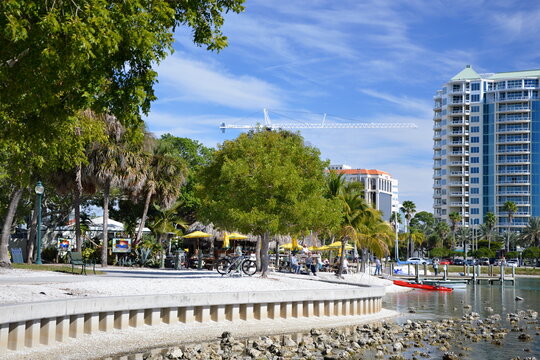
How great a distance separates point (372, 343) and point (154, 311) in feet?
22.2

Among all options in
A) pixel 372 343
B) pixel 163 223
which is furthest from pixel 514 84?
pixel 372 343

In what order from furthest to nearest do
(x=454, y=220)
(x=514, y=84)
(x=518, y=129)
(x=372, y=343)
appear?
(x=514, y=84) → (x=518, y=129) → (x=454, y=220) → (x=372, y=343)

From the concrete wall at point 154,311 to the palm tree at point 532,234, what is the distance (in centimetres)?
11656

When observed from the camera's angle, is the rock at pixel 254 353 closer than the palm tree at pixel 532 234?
Yes

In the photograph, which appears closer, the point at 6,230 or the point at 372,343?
the point at 372,343

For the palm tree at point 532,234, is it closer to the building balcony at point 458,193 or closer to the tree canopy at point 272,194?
the building balcony at point 458,193

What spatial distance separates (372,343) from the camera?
21438 millimetres

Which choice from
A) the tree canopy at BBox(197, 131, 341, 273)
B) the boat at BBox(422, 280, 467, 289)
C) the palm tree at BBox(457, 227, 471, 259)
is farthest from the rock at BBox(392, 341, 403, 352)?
the palm tree at BBox(457, 227, 471, 259)

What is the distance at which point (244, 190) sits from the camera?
101 ft

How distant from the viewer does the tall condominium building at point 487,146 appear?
151500mm

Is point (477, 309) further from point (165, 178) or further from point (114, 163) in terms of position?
point (114, 163)

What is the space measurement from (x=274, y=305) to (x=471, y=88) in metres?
146

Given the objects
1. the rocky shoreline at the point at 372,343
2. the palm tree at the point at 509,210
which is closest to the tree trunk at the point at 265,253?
A: the rocky shoreline at the point at 372,343

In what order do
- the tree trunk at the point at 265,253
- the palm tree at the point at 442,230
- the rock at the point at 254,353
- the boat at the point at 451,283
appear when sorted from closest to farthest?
the rock at the point at 254,353
the tree trunk at the point at 265,253
the boat at the point at 451,283
the palm tree at the point at 442,230
